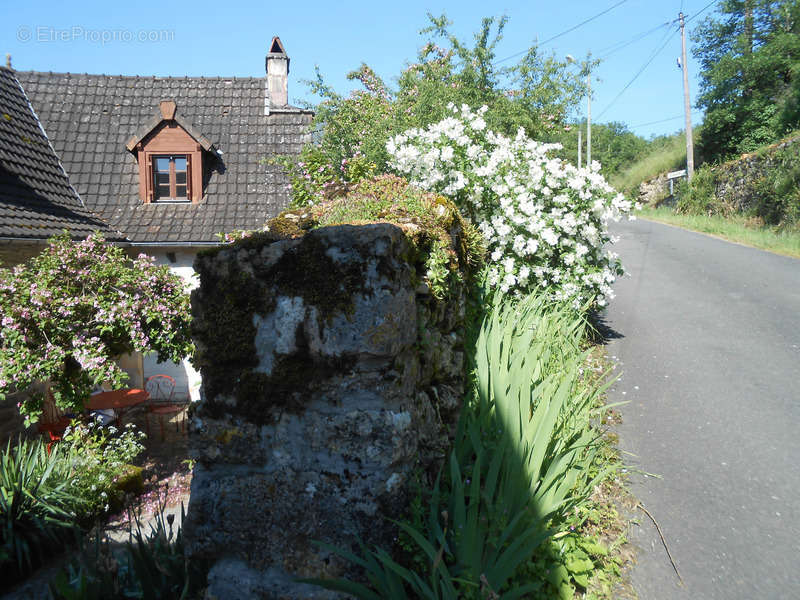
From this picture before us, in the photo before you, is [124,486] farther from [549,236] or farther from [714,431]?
[714,431]

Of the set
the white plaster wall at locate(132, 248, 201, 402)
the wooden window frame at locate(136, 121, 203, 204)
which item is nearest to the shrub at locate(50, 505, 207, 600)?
the white plaster wall at locate(132, 248, 201, 402)

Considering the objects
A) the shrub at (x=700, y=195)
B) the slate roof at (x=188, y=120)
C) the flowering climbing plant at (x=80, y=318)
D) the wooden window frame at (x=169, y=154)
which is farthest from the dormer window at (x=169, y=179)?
the shrub at (x=700, y=195)

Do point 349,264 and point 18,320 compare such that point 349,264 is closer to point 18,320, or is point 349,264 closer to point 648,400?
point 648,400

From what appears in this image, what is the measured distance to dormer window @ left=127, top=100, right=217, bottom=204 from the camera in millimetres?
10609

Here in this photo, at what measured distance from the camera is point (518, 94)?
427 inches

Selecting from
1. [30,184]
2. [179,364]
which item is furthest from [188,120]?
[179,364]

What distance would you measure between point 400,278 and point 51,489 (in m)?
4.65

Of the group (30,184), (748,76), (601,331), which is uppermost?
(748,76)

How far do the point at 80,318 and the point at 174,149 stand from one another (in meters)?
6.03

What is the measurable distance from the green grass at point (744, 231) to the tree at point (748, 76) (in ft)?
16.3

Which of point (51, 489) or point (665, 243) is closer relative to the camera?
point (51, 489)

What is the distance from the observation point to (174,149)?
10.7 metres

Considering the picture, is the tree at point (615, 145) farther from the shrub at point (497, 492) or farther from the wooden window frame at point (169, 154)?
the shrub at point (497, 492)

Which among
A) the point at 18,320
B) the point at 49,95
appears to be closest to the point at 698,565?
the point at 18,320
